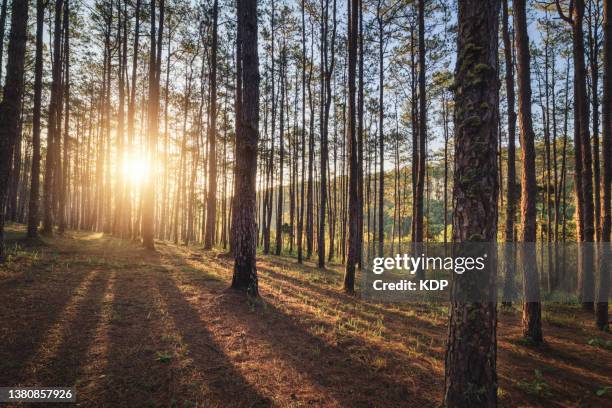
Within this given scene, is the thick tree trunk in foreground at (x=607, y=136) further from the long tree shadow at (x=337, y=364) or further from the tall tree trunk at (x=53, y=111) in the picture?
the tall tree trunk at (x=53, y=111)

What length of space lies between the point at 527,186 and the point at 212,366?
6785mm

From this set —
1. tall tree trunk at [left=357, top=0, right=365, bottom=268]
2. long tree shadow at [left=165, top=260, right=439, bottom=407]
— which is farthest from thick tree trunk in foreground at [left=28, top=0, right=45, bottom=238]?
tall tree trunk at [left=357, top=0, right=365, bottom=268]

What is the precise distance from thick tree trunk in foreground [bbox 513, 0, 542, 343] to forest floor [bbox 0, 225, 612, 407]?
2.01ft

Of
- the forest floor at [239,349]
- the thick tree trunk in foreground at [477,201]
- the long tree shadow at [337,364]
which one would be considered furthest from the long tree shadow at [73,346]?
the thick tree trunk in foreground at [477,201]

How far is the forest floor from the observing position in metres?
3.12

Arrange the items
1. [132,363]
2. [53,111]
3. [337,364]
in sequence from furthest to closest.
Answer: [53,111], [337,364], [132,363]

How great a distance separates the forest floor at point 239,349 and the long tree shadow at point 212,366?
0.05 ft

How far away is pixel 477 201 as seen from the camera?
2.68 m

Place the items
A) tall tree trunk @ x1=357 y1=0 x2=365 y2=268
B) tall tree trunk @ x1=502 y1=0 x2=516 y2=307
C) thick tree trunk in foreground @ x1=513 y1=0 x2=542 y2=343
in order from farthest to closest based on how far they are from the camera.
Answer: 1. tall tree trunk @ x1=357 y1=0 x2=365 y2=268
2. tall tree trunk @ x1=502 y1=0 x2=516 y2=307
3. thick tree trunk in foreground @ x1=513 y1=0 x2=542 y2=343

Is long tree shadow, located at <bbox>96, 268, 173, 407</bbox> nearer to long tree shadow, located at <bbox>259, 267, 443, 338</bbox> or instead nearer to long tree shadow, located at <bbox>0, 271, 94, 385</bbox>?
long tree shadow, located at <bbox>0, 271, 94, 385</bbox>

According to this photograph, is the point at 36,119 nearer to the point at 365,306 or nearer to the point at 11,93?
the point at 11,93

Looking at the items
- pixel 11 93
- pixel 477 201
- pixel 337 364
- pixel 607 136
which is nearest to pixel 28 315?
pixel 337 364

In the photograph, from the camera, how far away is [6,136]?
7.26 meters

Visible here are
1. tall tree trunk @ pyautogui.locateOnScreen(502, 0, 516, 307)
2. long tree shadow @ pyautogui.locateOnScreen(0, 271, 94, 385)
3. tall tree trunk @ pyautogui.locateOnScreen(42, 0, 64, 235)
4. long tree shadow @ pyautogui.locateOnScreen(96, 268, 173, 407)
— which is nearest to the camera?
long tree shadow @ pyautogui.locateOnScreen(96, 268, 173, 407)
